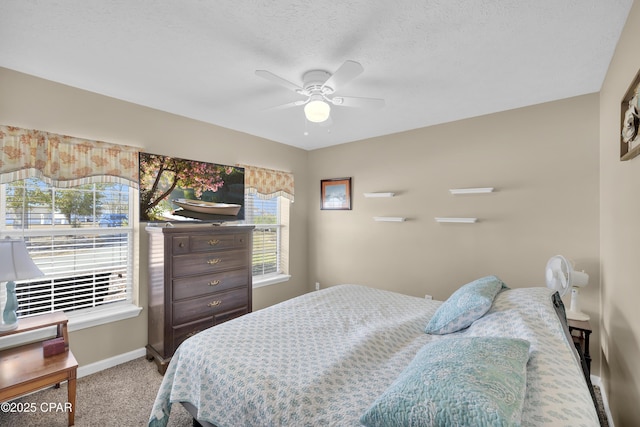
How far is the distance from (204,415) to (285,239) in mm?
3083

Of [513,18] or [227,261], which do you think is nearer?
[513,18]

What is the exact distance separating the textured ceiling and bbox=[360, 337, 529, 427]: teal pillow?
1708 mm

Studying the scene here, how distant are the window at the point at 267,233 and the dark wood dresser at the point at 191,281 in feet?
2.84

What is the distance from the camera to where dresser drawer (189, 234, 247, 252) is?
2.94 m

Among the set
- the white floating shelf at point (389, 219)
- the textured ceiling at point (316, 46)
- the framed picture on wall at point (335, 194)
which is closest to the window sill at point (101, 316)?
the textured ceiling at point (316, 46)

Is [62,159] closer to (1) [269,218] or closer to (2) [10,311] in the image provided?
(2) [10,311]

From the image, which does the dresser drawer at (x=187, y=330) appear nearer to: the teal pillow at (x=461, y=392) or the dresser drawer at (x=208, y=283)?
the dresser drawer at (x=208, y=283)

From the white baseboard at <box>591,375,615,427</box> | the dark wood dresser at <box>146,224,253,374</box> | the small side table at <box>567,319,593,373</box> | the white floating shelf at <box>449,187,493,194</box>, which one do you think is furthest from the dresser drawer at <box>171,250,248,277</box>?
the white baseboard at <box>591,375,615,427</box>

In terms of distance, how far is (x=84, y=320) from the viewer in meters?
2.63

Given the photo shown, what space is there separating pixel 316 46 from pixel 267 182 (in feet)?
7.96

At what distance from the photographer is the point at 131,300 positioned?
3045 mm

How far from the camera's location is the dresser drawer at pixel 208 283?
283 cm

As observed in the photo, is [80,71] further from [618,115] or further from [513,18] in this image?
[618,115]

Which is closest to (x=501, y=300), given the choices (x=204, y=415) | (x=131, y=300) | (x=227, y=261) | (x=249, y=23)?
(x=204, y=415)
